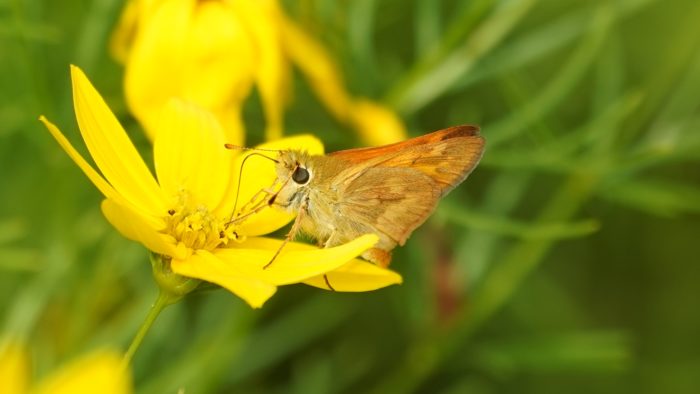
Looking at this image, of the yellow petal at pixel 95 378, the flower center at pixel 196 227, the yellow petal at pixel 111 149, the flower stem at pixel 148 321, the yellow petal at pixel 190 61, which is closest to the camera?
the yellow petal at pixel 95 378

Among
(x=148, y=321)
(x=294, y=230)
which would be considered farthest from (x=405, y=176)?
(x=148, y=321)

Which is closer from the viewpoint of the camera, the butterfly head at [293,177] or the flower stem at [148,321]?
the flower stem at [148,321]

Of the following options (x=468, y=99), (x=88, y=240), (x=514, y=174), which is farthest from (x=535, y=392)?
(x=88, y=240)

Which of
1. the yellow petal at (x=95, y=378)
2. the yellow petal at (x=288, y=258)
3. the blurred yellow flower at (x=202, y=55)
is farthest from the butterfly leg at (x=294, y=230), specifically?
the yellow petal at (x=95, y=378)

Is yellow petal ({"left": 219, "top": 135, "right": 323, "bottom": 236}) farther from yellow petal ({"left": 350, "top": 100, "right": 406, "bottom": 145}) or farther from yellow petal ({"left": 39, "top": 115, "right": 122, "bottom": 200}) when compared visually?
yellow petal ({"left": 350, "top": 100, "right": 406, "bottom": 145})

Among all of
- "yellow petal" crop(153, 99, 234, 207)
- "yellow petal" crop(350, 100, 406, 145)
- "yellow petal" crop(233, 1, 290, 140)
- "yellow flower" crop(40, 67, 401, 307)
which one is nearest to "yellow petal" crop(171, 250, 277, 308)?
"yellow flower" crop(40, 67, 401, 307)

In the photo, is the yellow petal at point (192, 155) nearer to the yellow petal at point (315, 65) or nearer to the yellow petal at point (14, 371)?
the yellow petal at point (315, 65)

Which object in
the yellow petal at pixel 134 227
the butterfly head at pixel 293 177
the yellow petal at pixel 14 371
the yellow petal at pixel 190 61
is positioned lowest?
the yellow petal at pixel 14 371
